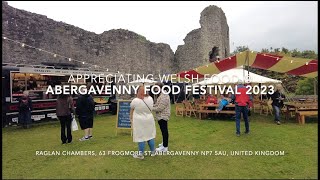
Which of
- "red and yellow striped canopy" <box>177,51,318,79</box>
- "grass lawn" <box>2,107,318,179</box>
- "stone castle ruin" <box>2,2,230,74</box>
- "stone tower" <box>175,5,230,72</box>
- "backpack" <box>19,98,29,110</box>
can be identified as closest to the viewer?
"grass lawn" <box>2,107,318,179</box>

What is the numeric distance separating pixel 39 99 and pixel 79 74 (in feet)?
6.41

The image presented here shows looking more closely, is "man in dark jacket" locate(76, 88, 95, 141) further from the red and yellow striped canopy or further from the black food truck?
the red and yellow striped canopy

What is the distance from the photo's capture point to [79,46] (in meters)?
15.3

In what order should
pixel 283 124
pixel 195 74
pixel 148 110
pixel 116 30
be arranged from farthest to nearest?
pixel 116 30, pixel 195 74, pixel 283 124, pixel 148 110

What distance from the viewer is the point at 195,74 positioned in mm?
12398

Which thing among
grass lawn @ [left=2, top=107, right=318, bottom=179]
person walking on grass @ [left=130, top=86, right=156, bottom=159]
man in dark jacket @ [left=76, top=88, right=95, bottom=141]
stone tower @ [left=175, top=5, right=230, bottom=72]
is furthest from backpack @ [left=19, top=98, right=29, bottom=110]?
stone tower @ [left=175, top=5, right=230, bottom=72]

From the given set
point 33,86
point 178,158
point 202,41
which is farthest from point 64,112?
point 202,41

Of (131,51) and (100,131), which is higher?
(131,51)

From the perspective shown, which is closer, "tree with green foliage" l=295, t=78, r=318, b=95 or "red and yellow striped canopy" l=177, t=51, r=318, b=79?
"red and yellow striped canopy" l=177, t=51, r=318, b=79

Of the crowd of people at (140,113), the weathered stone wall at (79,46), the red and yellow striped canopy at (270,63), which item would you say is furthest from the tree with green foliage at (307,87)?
the crowd of people at (140,113)

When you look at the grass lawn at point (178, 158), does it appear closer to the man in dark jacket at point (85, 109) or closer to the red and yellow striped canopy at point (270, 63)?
the man in dark jacket at point (85, 109)

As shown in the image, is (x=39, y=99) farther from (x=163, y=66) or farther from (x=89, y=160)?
(x=163, y=66)

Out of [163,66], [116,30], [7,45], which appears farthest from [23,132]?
[163,66]

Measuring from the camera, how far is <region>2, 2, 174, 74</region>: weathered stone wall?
12141mm
